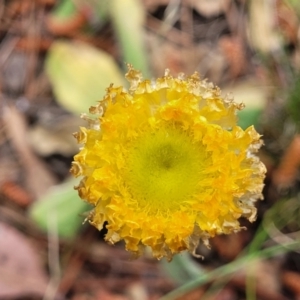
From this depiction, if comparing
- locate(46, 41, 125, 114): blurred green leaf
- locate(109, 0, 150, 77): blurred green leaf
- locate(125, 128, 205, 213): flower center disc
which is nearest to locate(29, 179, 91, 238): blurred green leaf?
locate(46, 41, 125, 114): blurred green leaf

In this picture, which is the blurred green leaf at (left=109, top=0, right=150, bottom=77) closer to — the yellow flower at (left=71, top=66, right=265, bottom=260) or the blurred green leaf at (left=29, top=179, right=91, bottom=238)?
the blurred green leaf at (left=29, top=179, right=91, bottom=238)

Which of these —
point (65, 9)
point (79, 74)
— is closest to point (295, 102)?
point (79, 74)

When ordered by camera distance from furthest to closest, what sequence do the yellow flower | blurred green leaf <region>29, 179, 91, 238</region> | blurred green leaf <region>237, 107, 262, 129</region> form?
blurred green leaf <region>29, 179, 91, 238</region> < blurred green leaf <region>237, 107, 262, 129</region> < the yellow flower

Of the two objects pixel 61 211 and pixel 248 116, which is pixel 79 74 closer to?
pixel 61 211

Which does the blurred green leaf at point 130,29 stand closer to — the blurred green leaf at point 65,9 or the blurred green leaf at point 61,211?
the blurred green leaf at point 65,9

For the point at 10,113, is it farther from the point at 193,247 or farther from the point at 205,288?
the point at 193,247

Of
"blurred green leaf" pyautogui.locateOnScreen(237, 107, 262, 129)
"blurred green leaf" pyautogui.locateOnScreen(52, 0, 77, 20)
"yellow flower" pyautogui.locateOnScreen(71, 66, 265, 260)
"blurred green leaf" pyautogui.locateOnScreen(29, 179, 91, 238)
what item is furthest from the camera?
"blurred green leaf" pyautogui.locateOnScreen(52, 0, 77, 20)
